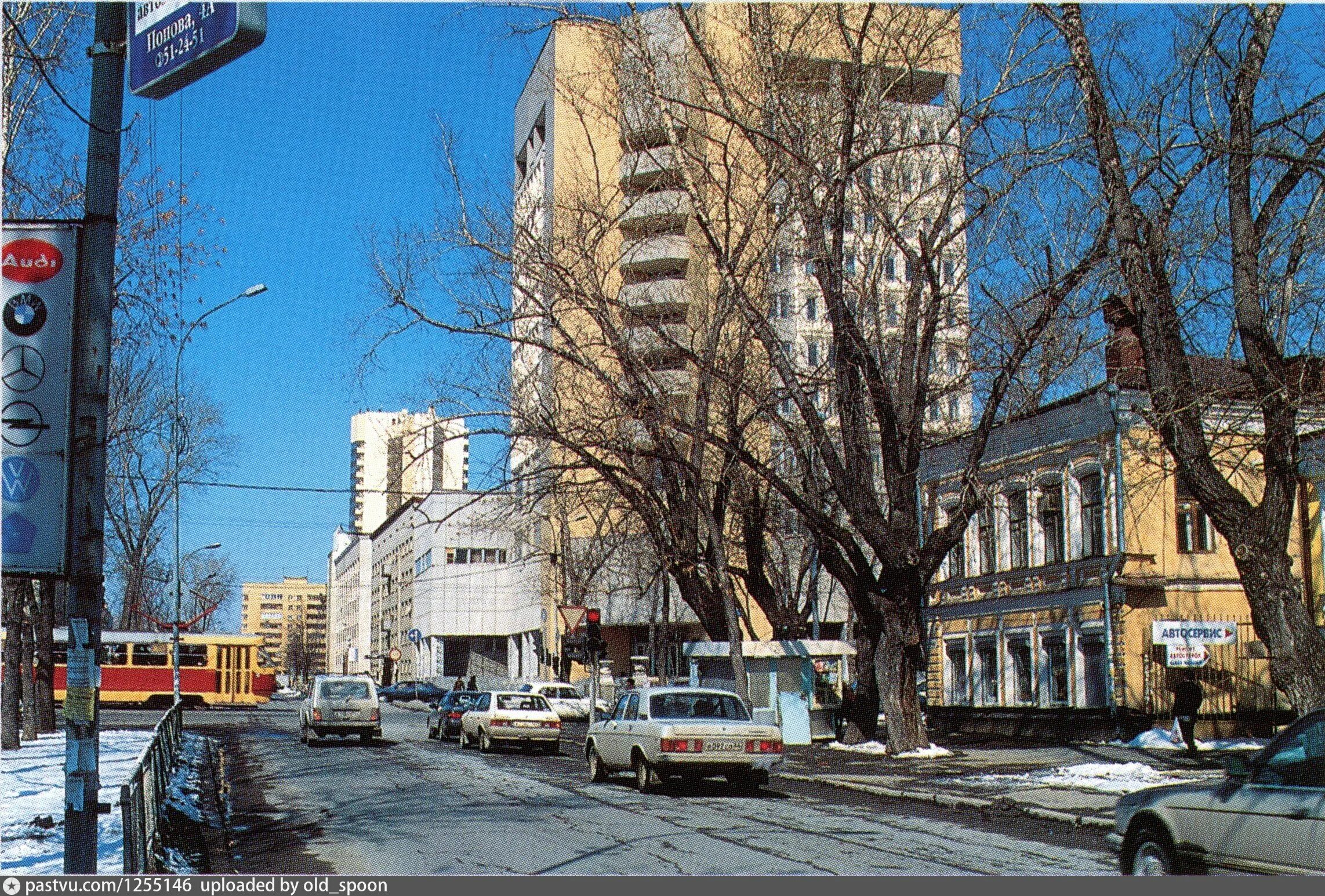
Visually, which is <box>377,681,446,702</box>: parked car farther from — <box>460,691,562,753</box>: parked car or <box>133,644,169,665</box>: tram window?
<box>460,691,562,753</box>: parked car

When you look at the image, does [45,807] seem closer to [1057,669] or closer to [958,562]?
[1057,669]

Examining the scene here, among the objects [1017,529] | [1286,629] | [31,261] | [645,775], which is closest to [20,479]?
[31,261]

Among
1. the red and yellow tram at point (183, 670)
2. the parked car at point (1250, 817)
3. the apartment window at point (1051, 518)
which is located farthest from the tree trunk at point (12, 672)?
the apartment window at point (1051, 518)

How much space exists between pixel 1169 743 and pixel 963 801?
37.2ft

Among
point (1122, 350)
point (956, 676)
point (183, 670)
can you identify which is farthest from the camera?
point (183, 670)

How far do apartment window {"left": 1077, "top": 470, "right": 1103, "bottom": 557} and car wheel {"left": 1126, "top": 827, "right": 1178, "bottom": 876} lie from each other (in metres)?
21.9

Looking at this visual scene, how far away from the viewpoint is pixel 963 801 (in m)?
17.3

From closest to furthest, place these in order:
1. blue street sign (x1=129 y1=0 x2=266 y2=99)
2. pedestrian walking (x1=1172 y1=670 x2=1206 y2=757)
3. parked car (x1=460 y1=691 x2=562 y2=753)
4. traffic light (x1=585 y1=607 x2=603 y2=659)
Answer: blue street sign (x1=129 y1=0 x2=266 y2=99)
pedestrian walking (x1=1172 y1=670 x2=1206 y2=757)
parked car (x1=460 y1=691 x2=562 y2=753)
traffic light (x1=585 y1=607 x2=603 y2=659)

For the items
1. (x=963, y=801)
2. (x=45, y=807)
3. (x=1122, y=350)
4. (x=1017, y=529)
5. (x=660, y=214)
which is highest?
(x=660, y=214)

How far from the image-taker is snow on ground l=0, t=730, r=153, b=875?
1098 centimetres

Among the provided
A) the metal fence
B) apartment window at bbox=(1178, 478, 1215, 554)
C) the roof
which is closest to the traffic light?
the roof

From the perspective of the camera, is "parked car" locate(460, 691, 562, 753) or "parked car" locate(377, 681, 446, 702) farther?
"parked car" locate(377, 681, 446, 702)

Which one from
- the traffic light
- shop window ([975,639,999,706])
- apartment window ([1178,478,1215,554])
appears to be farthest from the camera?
shop window ([975,639,999,706])
